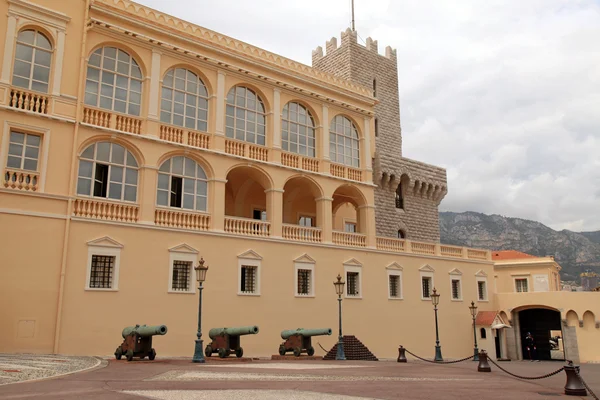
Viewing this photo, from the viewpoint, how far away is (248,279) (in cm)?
2438

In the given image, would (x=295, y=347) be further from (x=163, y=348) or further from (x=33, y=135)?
(x=33, y=135)

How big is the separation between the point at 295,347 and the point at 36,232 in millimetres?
10039

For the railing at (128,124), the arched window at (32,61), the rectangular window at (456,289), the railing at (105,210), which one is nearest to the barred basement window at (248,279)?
the railing at (105,210)

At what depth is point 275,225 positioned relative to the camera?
25578 mm

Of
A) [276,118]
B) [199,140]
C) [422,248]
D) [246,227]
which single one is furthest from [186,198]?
[422,248]

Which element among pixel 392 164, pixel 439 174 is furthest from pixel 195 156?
pixel 439 174

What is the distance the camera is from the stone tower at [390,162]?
3384cm

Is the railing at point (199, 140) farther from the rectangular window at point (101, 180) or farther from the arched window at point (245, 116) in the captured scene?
the rectangular window at point (101, 180)

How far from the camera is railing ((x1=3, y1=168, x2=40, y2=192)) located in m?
18.8

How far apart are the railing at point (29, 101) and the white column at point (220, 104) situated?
7100mm

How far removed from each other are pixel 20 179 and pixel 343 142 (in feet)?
53.5

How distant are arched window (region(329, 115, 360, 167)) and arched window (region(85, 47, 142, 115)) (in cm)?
1072

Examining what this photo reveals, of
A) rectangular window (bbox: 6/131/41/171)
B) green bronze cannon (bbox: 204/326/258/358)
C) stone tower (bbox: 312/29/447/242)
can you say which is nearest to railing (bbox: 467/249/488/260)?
stone tower (bbox: 312/29/447/242)

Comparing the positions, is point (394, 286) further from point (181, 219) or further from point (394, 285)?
point (181, 219)
